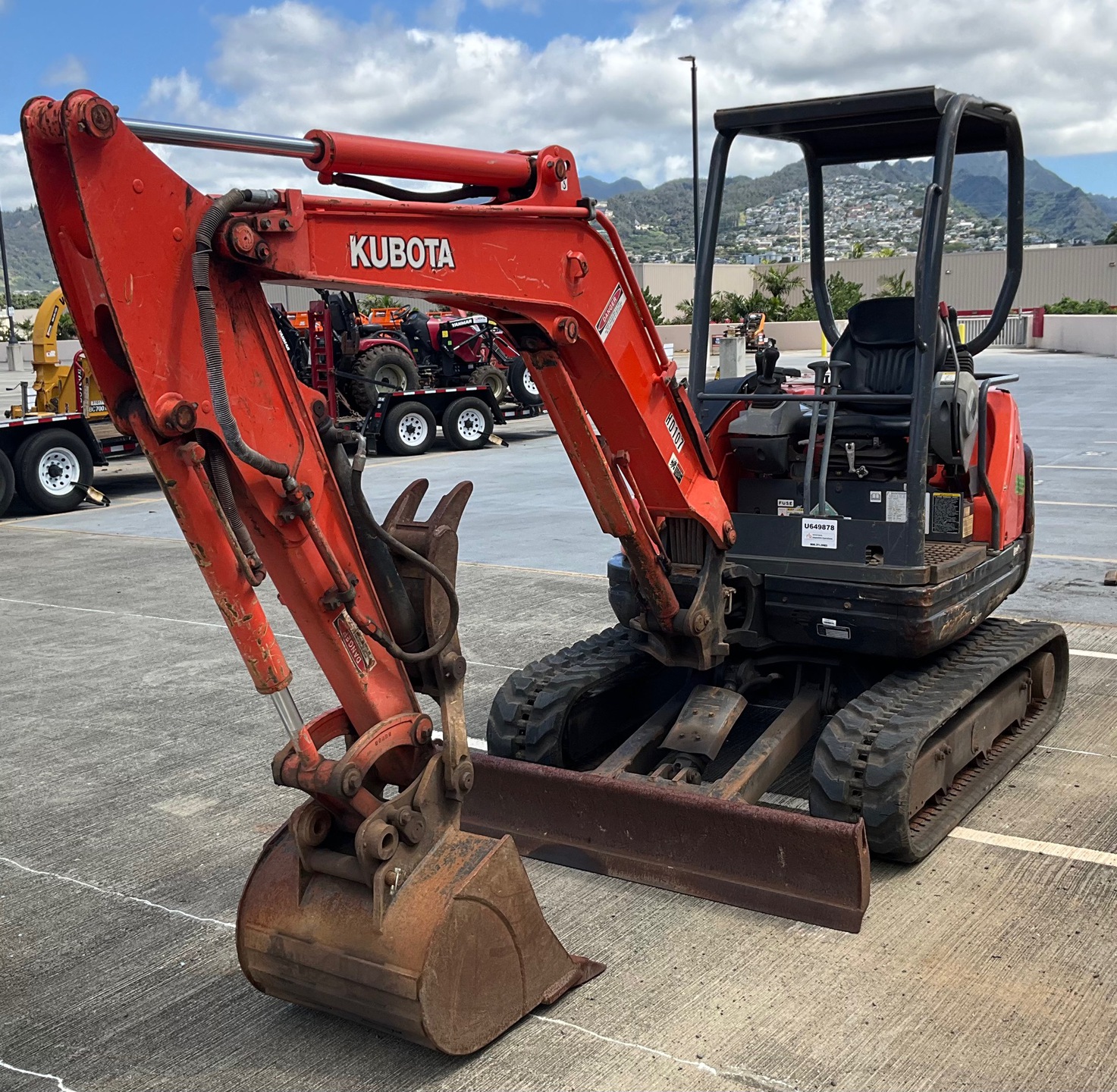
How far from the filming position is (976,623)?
6570mm

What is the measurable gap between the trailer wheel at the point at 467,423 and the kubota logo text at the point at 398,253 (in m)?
17.2

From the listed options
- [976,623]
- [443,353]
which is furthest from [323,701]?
[443,353]

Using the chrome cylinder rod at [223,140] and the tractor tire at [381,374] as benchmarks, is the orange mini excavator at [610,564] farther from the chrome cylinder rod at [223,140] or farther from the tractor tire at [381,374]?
the tractor tire at [381,374]

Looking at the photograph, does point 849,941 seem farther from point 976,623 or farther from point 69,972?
point 69,972

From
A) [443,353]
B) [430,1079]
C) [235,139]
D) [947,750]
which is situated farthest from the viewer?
[443,353]

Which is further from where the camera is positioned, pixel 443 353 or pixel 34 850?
pixel 443 353

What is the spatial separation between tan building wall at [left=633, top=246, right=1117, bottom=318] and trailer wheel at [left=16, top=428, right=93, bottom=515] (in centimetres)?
4133

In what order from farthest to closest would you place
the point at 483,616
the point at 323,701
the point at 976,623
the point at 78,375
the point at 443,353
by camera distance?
the point at 443,353 → the point at 78,375 → the point at 483,616 → the point at 323,701 → the point at 976,623

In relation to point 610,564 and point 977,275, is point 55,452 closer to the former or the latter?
point 610,564

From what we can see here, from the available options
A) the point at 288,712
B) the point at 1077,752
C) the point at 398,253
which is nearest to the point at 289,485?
the point at 288,712

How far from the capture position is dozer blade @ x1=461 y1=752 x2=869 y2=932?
16.2 ft

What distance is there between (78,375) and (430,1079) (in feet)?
48.9

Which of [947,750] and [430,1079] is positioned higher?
[947,750]

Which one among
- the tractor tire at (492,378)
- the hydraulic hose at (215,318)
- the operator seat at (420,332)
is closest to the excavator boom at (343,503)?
the hydraulic hose at (215,318)
